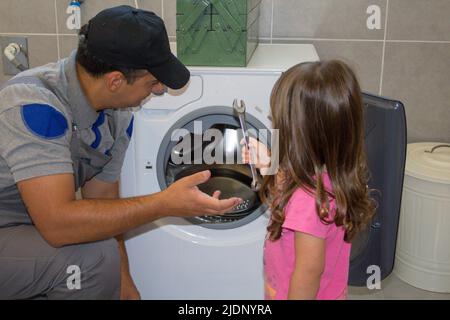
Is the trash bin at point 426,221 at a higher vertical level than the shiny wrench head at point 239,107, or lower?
lower

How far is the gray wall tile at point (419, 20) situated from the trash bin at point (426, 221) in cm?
A: 42

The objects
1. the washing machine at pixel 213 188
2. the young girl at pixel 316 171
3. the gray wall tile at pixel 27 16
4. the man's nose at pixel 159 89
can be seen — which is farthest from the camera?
the gray wall tile at pixel 27 16

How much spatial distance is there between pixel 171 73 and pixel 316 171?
46 centimetres

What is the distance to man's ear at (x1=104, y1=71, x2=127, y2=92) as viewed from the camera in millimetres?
1379

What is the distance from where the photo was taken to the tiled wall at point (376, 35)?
2.10 meters

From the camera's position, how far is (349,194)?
3.84ft

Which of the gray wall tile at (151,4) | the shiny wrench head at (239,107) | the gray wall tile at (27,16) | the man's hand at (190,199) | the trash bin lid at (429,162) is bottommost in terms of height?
the trash bin lid at (429,162)

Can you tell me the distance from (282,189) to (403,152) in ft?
1.78

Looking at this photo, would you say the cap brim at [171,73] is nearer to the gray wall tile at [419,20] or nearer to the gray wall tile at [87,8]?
the gray wall tile at [87,8]

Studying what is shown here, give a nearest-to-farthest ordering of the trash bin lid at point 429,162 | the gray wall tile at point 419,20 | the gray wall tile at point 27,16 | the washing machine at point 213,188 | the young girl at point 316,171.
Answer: the young girl at point 316,171
the washing machine at point 213,188
the trash bin lid at point 429,162
the gray wall tile at point 419,20
the gray wall tile at point 27,16

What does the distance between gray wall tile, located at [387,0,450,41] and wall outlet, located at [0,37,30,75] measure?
143 cm

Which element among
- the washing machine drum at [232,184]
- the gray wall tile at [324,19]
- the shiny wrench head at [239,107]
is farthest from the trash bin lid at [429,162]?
the shiny wrench head at [239,107]
